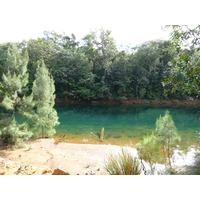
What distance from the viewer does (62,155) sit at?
12.4 ft

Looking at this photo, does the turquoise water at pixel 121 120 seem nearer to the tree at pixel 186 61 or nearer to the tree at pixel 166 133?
the tree at pixel 166 133

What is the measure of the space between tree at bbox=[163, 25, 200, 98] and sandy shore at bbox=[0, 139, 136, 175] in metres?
1.55

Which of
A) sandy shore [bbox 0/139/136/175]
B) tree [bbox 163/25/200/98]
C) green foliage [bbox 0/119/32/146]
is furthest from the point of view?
green foliage [bbox 0/119/32/146]

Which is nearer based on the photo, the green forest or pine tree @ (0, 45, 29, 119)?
pine tree @ (0, 45, 29, 119)

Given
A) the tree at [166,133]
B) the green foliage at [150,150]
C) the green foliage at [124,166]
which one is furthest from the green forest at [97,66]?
the green foliage at [124,166]

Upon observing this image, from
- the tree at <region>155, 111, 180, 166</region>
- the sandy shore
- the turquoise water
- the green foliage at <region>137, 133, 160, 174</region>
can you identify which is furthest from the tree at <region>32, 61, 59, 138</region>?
the tree at <region>155, 111, 180, 166</region>

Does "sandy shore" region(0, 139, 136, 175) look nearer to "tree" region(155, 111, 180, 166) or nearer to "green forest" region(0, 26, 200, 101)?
"tree" region(155, 111, 180, 166)

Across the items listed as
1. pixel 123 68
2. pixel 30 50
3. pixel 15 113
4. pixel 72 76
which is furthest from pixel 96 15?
pixel 123 68

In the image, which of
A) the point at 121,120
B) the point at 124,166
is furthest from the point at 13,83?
the point at 121,120

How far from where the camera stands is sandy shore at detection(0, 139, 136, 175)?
3.01m

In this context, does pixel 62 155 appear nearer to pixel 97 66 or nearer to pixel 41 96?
pixel 41 96
